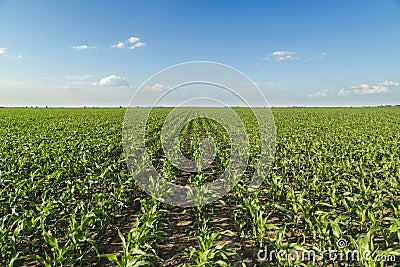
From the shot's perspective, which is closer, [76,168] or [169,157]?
[76,168]

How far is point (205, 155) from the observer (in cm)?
1116

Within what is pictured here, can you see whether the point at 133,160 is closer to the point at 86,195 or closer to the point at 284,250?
the point at 86,195

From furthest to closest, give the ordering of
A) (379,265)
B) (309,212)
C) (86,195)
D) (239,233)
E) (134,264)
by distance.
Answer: (86,195)
(239,233)
(309,212)
(379,265)
(134,264)

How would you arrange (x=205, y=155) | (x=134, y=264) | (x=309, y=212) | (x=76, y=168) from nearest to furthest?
(x=134, y=264)
(x=309, y=212)
(x=76, y=168)
(x=205, y=155)

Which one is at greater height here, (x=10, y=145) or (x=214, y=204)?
(x=10, y=145)

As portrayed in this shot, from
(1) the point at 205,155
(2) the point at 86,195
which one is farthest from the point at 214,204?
(1) the point at 205,155

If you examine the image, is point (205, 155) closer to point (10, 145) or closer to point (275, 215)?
point (275, 215)

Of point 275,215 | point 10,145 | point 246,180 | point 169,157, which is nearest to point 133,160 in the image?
point 169,157

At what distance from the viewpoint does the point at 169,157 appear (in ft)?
33.3

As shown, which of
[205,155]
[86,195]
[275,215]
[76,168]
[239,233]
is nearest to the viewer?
[239,233]

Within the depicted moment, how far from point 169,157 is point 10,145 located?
6428 millimetres

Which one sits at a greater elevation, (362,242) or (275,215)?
(362,242)

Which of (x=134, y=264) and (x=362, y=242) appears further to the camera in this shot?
(x=362, y=242)

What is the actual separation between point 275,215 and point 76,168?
16.9 feet
